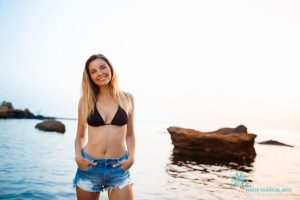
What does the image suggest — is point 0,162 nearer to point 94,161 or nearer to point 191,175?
point 191,175

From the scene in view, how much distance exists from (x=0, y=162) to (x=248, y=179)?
13.9m

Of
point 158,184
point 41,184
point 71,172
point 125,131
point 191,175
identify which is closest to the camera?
point 125,131

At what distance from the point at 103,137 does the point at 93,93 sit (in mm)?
621

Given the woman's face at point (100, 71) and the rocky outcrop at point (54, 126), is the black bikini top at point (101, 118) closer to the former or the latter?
the woman's face at point (100, 71)

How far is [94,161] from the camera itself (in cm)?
359

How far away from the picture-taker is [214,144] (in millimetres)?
27328

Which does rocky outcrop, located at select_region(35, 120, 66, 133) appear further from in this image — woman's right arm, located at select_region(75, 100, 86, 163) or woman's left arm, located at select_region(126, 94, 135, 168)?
woman's left arm, located at select_region(126, 94, 135, 168)

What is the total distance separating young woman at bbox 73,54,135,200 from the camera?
356cm

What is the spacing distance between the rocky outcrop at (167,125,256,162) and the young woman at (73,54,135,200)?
23.8m

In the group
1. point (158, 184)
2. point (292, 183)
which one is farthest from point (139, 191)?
point (292, 183)

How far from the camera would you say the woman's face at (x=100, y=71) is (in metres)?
3.79

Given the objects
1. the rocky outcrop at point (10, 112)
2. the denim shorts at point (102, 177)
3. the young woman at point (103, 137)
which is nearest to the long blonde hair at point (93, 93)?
the young woman at point (103, 137)

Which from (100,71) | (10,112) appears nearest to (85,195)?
(100,71)

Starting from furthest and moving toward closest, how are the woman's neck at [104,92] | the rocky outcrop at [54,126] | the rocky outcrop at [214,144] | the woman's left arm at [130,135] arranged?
the rocky outcrop at [54,126] < the rocky outcrop at [214,144] < the woman's neck at [104,92] < the woman's left arm at [130,135]
